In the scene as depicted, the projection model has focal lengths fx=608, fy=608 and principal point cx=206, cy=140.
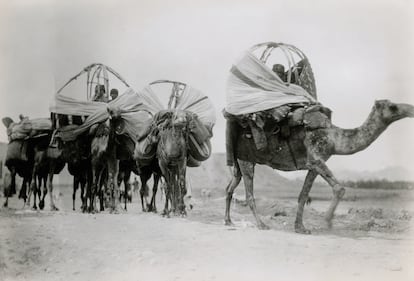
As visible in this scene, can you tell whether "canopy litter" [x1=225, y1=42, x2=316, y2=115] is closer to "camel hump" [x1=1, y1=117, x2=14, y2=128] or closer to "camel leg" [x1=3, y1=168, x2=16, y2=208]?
"camel hump" [x1=1, y1=117, x2=14, y2=128]

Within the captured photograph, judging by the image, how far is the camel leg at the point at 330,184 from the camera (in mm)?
7281

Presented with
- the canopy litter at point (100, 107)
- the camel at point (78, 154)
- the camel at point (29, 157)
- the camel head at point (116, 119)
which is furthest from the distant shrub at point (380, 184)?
the camel at point (29, 157)

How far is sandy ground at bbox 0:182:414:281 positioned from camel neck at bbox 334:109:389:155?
0.79m

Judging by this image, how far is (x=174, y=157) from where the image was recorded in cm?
948

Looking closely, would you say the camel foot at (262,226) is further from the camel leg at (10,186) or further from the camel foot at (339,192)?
the camel leg at (10,186)

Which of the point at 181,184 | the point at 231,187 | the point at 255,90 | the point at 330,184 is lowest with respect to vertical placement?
the point at 181,184

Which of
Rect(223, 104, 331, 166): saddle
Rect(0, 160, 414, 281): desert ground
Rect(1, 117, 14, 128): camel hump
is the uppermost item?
Rect(223, 104, 331, 166): saddle

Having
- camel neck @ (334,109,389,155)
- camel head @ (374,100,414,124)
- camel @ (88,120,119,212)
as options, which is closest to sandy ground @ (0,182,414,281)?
camel neck @ (334,109,389,155)

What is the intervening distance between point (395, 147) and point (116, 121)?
5019mm

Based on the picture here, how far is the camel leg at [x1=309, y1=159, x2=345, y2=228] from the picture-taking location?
7.28 metres

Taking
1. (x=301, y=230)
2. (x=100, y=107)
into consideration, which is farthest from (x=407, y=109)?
(x=100, y=107)

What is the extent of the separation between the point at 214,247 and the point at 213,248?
24mm

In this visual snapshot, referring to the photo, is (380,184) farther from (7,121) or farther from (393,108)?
(7,121)

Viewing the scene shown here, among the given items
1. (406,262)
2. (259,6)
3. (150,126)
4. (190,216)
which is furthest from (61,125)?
(406,262)
